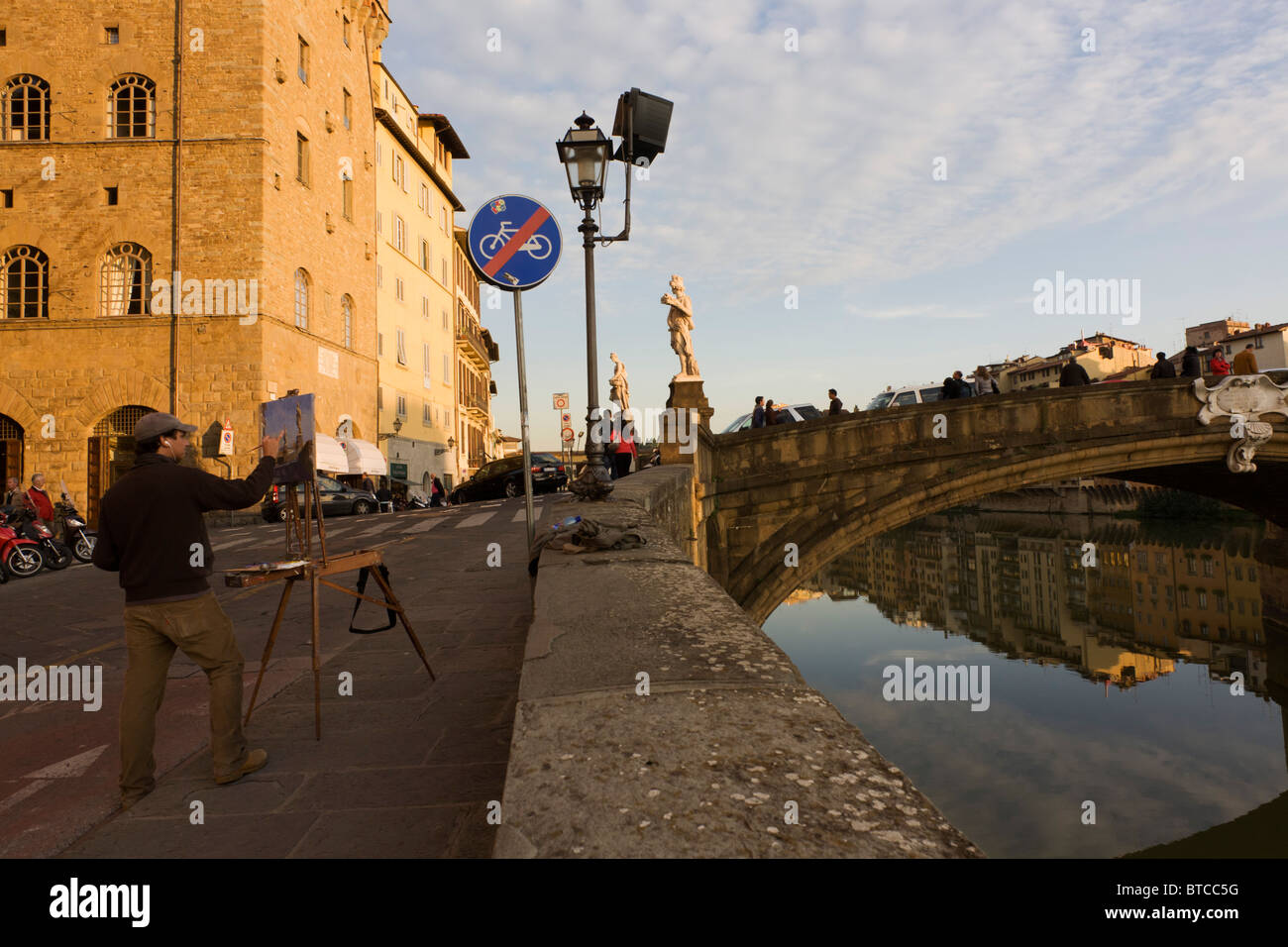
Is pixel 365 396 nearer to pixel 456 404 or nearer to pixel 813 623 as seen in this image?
pixel 456 404

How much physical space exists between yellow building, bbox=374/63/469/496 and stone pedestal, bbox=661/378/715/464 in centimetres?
1876

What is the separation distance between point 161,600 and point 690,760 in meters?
2.39

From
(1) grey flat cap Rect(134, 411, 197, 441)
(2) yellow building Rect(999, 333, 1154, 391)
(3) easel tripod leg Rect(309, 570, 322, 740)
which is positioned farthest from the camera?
(2) yellow building Rect(999, 333, 1154, 391)

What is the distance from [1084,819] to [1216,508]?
42020 mm

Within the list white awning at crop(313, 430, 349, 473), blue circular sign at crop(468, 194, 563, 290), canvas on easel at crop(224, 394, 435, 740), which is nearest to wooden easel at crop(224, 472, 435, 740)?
canvas on easel at crop(224, 394, 435, 740)

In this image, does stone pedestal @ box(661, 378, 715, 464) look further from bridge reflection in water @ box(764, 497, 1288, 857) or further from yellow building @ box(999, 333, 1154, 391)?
yellow building @ box(999, 333, 1154, 391)

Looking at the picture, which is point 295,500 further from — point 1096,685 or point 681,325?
point 1096,685

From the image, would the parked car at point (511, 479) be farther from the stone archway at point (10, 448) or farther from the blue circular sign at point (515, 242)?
the blue circular sign at point (515, 242)

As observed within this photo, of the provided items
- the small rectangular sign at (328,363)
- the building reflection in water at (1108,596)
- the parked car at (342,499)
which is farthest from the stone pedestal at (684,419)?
the building reflection in water at (1108,596)

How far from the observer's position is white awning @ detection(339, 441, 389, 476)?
23.8 m

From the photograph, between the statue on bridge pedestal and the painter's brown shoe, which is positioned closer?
the painter's brown shoe

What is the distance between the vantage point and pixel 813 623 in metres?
37.9

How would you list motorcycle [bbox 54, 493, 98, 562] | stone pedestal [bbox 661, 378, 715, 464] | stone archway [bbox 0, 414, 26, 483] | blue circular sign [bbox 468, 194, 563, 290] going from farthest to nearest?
stone archway [bbox 0, 414, 26, 483]
motorcycle [bbox 54, 493, 98, 562]
stone pedestal [bbox 661, 378, 715, 464]
blue circular sign [bbox 468, 194, 563, 290]
